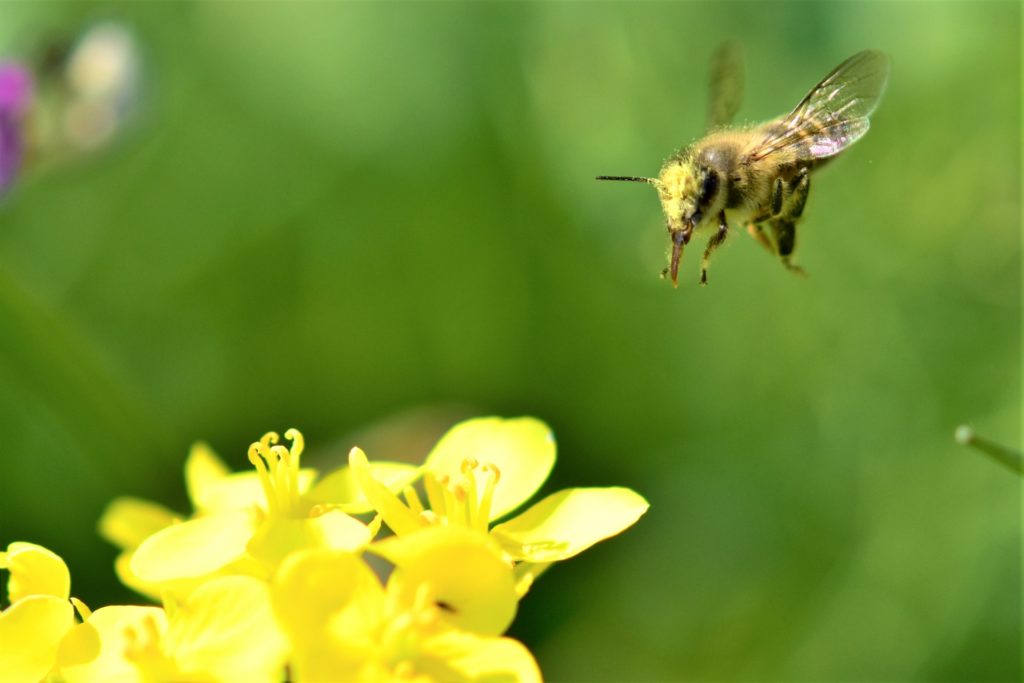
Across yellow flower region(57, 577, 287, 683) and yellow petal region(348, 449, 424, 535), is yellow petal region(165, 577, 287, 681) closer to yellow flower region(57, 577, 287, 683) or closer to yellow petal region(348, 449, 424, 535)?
yellow flower region(57, 577, 287, 683)

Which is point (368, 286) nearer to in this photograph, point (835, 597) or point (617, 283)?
point (617, 283)

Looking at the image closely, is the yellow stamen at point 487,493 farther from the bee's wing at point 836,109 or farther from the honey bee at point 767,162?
the bee's wing at point 836,109

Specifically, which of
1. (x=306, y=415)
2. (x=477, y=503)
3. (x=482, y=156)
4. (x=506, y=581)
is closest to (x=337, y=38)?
(x=482, y=156)

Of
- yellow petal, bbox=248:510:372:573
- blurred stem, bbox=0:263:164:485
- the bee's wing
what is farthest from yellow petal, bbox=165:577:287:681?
blurred stem, bbox=0:263:164:485

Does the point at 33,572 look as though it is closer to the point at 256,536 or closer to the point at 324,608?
the point at 256,536

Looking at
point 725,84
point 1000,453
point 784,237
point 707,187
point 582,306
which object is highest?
point 725,84

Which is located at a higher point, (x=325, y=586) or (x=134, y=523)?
(x=325, y=586)

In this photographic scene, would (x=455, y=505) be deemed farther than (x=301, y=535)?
Yes

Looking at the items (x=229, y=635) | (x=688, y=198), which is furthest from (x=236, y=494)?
(x=688, y=198)
